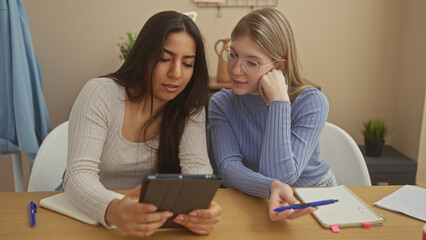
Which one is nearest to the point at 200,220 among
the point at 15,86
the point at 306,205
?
the point at 306,205

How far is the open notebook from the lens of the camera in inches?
41.6

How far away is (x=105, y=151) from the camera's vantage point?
134cm

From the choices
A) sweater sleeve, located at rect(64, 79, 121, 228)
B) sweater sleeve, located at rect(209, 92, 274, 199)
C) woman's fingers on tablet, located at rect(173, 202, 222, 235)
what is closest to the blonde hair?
sweater sleeve, located at rect(209, 92, 274, 199)

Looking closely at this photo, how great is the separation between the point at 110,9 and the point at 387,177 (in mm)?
2041

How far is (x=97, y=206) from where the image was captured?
104 cm

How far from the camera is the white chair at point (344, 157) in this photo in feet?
5.12

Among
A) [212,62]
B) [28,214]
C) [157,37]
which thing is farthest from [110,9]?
[28,214]

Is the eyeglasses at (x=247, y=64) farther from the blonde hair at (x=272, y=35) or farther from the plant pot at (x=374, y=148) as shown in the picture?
the plant pot at (x=374, y=148)

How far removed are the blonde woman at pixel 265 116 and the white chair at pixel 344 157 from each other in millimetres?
90

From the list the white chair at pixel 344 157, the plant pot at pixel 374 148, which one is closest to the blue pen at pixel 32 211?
the white chair at pixel 344 157

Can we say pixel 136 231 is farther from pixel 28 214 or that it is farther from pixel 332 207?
pixel 332 207

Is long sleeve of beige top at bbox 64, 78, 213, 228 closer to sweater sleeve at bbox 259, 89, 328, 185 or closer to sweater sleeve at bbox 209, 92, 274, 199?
sweater sleeve at bbox 209, 92, 274, 199

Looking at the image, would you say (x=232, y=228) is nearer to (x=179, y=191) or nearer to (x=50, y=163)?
(x=179, y=191)

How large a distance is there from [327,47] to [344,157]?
1.55 m
